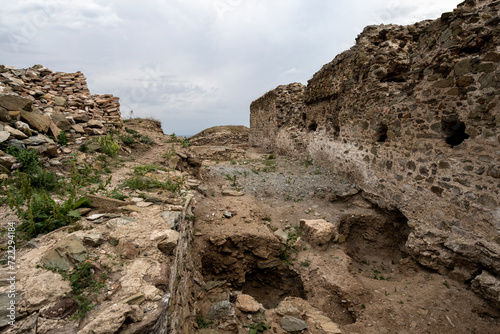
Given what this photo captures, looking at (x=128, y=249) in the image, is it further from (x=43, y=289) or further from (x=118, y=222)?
(x=43, y=289)

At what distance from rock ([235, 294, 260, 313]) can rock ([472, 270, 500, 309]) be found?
3.71 m

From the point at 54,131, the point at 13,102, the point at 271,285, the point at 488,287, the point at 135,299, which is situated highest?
the point at 13,102

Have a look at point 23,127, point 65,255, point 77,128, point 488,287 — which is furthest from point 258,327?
point 77,128

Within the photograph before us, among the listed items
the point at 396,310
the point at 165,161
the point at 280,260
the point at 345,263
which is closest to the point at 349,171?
the point at 345,263

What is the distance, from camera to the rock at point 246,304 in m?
4.18

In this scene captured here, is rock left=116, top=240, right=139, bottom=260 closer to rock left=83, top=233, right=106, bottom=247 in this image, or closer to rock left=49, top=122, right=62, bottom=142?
rock left=83, top=233, right=106, bottom=247

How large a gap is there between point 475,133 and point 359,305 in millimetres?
3660

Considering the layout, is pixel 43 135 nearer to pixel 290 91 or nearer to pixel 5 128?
pixel 5 128

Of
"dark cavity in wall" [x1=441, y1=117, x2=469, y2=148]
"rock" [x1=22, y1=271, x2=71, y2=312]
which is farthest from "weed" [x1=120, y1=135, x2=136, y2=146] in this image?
"dark cavity in wall" [x1=441, y1=117, x2=469, y2=148]

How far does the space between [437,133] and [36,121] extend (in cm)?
886

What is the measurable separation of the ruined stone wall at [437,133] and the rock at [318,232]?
1.67 meters

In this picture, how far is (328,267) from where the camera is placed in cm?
507

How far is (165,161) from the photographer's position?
7.57 m

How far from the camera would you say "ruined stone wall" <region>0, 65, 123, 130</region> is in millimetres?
7090
